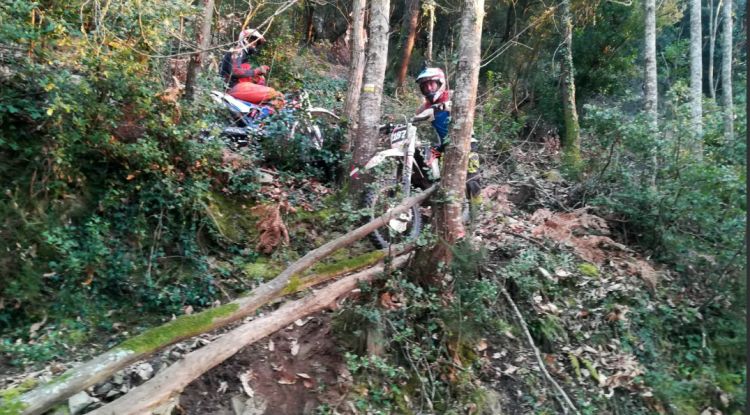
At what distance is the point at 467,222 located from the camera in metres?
6.41

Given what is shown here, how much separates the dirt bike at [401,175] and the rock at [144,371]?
97.1 inches

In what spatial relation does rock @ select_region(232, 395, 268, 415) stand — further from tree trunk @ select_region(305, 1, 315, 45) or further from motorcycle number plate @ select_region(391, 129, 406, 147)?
tree trunk @ select_region(305, 1, 315, 45)

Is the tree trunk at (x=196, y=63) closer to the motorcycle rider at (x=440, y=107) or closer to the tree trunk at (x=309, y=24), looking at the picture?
the motorcycle rider at (x=440, y=107)

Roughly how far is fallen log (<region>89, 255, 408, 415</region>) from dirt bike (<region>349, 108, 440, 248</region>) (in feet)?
2.11

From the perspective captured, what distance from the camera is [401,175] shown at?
7.32 m

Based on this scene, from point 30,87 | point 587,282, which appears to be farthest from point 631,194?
point 30,87

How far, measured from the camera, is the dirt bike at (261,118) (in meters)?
8.40

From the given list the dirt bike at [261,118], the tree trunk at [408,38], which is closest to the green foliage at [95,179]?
the dirt bike at [261,118]

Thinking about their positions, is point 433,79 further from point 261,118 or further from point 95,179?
point 95,179

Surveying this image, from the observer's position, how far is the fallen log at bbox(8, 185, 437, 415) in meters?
3.89

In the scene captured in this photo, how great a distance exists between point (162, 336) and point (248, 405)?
952 millimetres

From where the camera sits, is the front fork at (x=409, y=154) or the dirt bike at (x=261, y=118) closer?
the front fork at (x=409, y=154)

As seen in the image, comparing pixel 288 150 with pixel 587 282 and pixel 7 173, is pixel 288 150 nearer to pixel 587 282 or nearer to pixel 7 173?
pixel 7 173

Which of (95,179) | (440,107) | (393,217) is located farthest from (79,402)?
(440,107)
